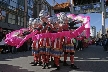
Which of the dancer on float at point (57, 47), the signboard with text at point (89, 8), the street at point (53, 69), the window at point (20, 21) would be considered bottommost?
the street at point (53, 69)

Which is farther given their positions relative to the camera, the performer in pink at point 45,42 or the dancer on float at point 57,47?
the performer in pink at point 45,42

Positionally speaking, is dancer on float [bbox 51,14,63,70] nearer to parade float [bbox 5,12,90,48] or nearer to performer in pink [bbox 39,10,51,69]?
parade float [bbox 5,12,90,48]

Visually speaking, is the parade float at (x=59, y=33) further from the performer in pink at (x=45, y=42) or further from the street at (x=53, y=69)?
the street at (x=53, y=69)

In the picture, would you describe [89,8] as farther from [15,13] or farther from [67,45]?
[67,45]

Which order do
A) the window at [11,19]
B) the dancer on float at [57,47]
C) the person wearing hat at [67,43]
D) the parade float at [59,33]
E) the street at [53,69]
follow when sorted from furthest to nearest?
the window at [11,19]
the person wearing hat at [67,43]
the dancer on float at [57,47]
the street at [53,69]
the parade float at [59,33]

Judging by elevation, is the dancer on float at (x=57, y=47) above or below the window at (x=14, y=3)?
below

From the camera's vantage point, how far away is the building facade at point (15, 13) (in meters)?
24.7

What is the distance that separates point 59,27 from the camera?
22.2 ft

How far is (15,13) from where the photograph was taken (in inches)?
1112

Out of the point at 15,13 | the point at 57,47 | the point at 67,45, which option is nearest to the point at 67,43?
the point at 67,45

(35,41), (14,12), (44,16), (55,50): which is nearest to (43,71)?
(55,50)

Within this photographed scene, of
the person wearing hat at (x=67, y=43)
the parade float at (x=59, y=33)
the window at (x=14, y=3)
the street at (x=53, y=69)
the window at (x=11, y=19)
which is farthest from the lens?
the window at (x=14, y=3)

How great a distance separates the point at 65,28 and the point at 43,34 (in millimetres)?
860

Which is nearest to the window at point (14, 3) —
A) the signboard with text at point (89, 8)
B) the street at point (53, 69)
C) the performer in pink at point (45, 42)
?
the signboard with text at point (89, 8)
